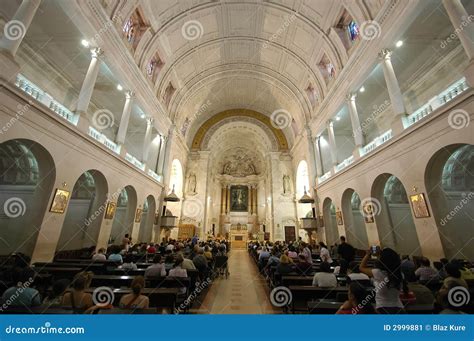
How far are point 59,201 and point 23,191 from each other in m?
3.35

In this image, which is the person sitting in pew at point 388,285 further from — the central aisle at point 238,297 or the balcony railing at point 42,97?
the balcony railing at point 42,97

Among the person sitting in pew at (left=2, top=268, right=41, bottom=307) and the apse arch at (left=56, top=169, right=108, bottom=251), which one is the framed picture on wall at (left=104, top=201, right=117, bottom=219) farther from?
the person sitting in pew at (left=2, top=268, right=41, bottom=307)

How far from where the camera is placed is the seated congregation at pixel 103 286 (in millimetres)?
2422

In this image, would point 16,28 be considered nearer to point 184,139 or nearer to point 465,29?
point 465,29

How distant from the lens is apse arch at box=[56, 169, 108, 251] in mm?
8391

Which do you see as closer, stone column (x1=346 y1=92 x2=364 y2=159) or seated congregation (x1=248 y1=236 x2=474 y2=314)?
seated congregation (x1=248 y1=236 x2=474 y2=314)

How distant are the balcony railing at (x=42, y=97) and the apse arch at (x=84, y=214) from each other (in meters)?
2.06

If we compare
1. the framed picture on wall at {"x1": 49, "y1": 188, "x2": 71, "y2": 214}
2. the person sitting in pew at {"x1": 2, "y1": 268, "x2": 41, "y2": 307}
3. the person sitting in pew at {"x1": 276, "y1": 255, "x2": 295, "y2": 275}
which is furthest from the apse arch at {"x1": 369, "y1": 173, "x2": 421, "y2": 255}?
the framed picture on wall at {"x1": 49, "y1": 188, "x2": 71, "y2": 214}

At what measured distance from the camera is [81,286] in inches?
96.7

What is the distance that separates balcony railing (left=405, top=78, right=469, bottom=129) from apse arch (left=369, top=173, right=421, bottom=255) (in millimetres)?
2094

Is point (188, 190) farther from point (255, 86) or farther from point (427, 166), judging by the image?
point (427, 166)

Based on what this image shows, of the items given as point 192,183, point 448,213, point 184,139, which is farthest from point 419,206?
point 192,183

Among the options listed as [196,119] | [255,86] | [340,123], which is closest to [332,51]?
[340,123]

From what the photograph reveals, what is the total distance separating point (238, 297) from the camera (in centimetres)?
524
